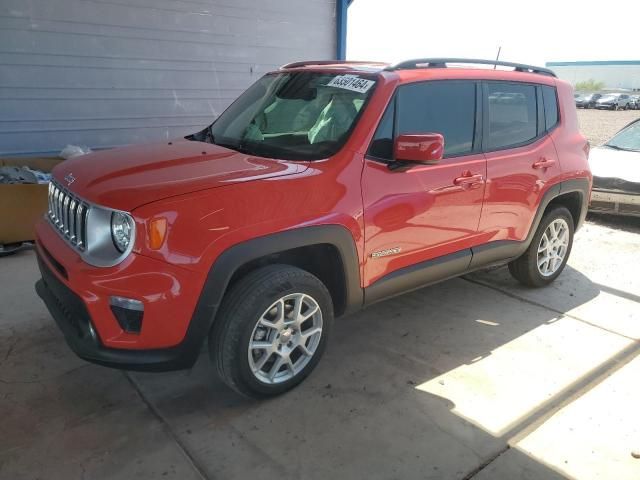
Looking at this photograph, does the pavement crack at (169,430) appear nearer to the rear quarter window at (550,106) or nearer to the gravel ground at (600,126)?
the rear quarter window at (550,106)

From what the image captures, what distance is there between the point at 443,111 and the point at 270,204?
1.54m

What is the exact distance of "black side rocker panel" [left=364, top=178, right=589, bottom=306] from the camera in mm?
3340

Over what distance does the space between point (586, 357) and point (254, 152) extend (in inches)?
102

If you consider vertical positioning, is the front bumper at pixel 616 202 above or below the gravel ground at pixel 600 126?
above

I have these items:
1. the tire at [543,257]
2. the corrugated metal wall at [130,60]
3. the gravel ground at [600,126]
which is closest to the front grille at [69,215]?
the tire at [543,257]

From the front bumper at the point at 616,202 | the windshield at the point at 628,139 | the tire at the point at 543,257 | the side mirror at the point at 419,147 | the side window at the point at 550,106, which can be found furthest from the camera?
the windshield at the point at 628,139

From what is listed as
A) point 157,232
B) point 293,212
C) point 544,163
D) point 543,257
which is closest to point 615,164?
point 543,257

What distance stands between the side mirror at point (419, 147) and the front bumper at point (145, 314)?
53.9 inches

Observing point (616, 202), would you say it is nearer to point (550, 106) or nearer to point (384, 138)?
point (550, 106)

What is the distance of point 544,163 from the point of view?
13.6ft

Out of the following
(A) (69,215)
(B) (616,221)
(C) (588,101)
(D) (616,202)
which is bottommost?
(C) (588,101)

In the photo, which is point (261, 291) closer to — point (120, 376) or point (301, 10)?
point (120, 376)

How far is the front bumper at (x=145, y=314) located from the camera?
2.41 metres

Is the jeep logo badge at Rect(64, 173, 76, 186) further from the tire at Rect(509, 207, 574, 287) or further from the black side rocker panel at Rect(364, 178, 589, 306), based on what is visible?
the tire at Rect(509, 207, 574, 287)
